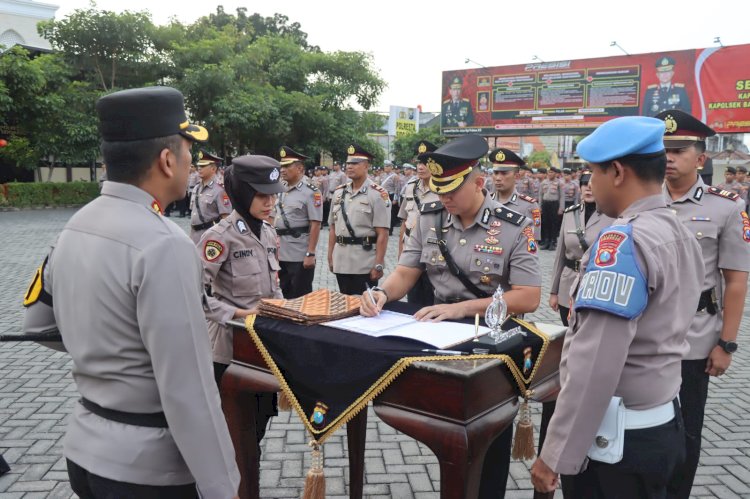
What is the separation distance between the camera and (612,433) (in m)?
1.82

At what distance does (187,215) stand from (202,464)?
2078 centimetres

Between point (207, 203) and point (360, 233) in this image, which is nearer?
point (360, 233)

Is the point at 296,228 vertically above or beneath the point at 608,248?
beneath

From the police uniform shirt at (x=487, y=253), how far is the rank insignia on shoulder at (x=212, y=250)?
109 centimetres

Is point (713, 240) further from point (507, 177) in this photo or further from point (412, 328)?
point (507, 177)

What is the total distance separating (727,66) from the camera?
18047mm

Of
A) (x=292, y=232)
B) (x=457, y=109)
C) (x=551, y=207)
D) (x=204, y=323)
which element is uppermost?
(x=457, y=109)

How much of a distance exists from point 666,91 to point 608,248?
19922 mm

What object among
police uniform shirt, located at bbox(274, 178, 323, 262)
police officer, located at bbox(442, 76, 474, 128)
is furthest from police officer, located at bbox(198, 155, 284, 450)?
police officer, located at bbox(442, 76, 474, 128)

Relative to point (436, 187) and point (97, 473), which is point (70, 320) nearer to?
point (97, 473)

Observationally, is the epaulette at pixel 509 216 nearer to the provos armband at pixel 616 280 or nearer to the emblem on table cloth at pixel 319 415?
the provos armband at pixel 616 280

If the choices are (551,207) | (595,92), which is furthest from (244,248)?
(595,92)

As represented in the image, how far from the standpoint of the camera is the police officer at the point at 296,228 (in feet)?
20.5

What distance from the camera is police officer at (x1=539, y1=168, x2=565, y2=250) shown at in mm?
15609
